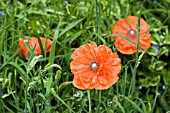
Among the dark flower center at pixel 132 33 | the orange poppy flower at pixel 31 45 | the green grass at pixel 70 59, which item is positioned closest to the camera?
the green grass at pixel 70 59

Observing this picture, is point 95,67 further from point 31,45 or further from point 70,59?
point 31,45

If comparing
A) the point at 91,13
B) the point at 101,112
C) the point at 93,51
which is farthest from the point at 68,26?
the point at 101,112

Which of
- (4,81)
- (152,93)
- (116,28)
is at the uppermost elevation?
(116,28)

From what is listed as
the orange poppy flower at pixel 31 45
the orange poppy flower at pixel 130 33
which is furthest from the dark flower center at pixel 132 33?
the orange poppy flower at pixel 31 45

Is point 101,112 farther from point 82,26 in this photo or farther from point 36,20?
point 36,20

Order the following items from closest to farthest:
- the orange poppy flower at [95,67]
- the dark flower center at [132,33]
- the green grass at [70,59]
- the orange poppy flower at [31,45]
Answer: the orange poppy flower at [95,67], the green grass at [70,59], the orange poppy flower at [31,45], the dark flower center at [132,33]

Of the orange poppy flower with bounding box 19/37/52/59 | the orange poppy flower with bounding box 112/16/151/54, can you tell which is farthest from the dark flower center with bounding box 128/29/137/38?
the orange poppy flower with bounding box 19/37/52/59

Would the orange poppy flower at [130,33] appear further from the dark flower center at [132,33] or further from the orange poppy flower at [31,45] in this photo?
the orange poppy flower at [31,45]
